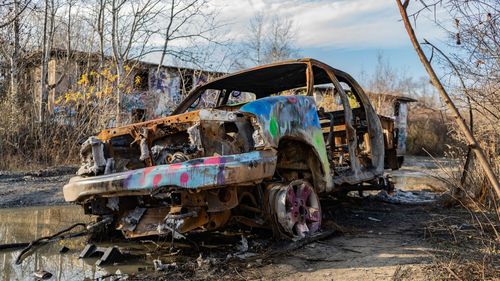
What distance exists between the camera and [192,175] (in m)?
3.67

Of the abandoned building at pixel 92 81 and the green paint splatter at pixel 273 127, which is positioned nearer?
the green paint splatter at pixel 273 127

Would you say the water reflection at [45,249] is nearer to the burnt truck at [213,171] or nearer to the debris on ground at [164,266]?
the debris on ground at [164,266]

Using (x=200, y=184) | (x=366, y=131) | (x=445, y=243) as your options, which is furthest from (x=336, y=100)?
(x=200, y=184)

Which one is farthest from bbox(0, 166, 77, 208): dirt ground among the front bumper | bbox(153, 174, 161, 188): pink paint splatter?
bbox(153, 174, 161, 188): pink paint splatter

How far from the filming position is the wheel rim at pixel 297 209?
435 cm

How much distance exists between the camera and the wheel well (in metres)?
5.00

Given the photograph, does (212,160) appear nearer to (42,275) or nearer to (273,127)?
(273,127)

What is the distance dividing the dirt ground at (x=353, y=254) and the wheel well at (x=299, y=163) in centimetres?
62

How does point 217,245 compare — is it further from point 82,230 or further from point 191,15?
point 191,15

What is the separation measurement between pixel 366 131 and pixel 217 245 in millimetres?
2995

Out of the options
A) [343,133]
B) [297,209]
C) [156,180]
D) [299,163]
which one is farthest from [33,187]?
[297,209]

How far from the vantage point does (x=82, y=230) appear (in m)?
5.90

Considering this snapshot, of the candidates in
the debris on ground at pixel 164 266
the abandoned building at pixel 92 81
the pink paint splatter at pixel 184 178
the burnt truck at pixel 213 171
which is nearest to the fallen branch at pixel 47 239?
the burnt truck at pixel 213 171

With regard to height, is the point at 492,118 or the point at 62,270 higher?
the point at 492,118
